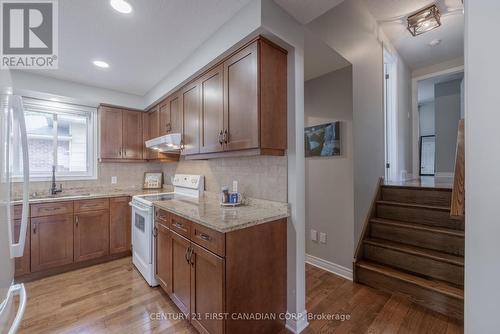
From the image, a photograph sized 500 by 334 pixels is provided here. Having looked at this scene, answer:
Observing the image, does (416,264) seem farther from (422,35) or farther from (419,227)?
(422,35)

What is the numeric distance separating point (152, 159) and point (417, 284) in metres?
3.87

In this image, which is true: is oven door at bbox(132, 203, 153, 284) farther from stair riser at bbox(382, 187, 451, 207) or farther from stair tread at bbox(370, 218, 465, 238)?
stair riser at bbox(382, 187, 451, 207)

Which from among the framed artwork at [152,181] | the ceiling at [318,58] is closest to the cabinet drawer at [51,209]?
the framed artwork at [152,181]

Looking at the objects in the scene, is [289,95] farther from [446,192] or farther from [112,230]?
[112,230]

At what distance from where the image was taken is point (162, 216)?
2121 mm

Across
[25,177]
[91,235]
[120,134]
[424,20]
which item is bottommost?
[91,235]

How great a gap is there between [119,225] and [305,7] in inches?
136

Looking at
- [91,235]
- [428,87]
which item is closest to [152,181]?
[91,235]

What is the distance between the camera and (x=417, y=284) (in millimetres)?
1984

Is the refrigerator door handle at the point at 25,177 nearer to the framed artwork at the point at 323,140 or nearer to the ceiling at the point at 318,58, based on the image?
the ceiling at the point at 318,58

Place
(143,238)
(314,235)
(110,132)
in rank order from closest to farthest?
(143,238) < (314,235) < (110,132)

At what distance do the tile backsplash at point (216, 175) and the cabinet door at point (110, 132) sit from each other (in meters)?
0.34

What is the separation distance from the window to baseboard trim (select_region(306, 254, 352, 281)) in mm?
3609

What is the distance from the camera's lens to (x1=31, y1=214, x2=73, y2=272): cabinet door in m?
2.49
